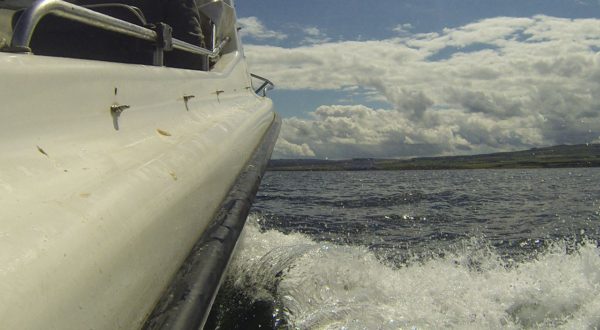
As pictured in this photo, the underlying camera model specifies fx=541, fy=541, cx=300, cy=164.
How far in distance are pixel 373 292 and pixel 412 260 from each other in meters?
3.36

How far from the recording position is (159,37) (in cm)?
313

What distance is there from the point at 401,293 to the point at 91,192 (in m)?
4.66

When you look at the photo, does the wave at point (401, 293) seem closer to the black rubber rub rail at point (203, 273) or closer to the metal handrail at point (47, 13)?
the black rubber rub rail at point (203, 273)

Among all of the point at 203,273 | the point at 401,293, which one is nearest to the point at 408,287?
the point at 401,293

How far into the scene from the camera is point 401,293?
225 inches

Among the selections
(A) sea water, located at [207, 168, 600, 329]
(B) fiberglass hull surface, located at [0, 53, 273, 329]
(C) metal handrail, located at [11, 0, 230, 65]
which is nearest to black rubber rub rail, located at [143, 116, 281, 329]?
(B) fiberglass hull surface, located at [0, 53, 273, 329]

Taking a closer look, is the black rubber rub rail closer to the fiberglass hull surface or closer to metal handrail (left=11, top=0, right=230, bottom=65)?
the fiberglass hull surface

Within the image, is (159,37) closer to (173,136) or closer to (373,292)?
(173,136)

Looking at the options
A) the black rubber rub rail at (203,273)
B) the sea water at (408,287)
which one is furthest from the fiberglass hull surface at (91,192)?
the sea water at (408,287)

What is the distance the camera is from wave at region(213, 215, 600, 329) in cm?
483

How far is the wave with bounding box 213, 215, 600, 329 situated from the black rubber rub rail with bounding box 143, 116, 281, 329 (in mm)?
2064

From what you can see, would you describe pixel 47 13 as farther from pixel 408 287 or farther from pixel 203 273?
pixel 408 287

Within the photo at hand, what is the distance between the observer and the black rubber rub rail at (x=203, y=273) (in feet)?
5.82

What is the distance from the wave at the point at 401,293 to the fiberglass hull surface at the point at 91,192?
100 inches
